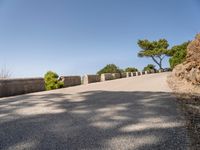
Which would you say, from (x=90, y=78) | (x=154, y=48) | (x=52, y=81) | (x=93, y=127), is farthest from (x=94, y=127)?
(x=154, y=48)

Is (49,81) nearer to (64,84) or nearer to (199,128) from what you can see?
(64,84)

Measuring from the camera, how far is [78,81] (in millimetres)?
19156

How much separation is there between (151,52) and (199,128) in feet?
177

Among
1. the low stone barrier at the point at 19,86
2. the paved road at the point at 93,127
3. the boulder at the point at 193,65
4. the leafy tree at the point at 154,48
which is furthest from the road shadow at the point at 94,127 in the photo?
the leafy tree at the point at 154,48

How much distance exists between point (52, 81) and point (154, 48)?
45.2m

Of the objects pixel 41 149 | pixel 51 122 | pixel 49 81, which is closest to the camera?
pixel 41 149

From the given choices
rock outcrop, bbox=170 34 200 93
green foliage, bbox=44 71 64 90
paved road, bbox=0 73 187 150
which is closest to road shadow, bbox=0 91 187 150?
paved road, bbox=0 73 187 150

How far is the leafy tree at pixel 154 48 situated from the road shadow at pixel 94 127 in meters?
52.0

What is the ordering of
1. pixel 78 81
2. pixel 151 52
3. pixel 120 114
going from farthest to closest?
pixel 151 52 < pixel 78 81 < pixel 120 114

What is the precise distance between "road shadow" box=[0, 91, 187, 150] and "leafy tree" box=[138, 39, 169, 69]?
5202cm

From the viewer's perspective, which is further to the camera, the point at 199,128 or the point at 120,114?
the point at 120,114

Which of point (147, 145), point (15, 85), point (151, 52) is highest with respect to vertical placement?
point (151, 52)

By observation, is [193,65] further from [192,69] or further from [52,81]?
[52,81]

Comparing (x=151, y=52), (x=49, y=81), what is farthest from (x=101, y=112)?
(x=151, y=52)
